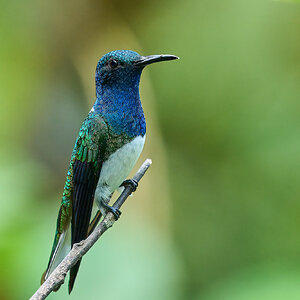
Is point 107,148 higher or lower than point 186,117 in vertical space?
lower

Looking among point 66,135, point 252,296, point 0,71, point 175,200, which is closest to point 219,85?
point 175,200

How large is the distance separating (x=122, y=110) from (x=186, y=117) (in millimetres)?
2170

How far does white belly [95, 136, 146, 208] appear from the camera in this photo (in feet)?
6.21

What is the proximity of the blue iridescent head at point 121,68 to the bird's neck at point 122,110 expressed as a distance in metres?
0.02

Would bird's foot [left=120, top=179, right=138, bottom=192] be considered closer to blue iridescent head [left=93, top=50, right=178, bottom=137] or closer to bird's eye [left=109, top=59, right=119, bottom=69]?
blue iridescent head [left=93, top=50, right=178, bottom=137]

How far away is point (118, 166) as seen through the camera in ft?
6.21

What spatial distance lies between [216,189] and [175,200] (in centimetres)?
34

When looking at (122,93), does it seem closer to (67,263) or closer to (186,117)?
(67,263)

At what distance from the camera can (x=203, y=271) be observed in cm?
349

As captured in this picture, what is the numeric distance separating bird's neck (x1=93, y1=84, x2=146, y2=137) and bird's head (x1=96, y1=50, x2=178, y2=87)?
3 cm

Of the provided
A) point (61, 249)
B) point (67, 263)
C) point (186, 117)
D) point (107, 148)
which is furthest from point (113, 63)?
point (186, 117)

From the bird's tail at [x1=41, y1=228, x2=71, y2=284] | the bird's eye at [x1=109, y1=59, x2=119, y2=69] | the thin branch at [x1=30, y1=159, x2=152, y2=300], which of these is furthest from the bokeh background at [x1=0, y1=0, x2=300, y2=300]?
the thin branch at [x1=30, y1=159, x2=152, y2=300]

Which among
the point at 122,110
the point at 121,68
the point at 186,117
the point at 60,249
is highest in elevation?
the point at 186,117

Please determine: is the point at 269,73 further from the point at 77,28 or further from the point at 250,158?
the point at 77,28
